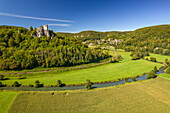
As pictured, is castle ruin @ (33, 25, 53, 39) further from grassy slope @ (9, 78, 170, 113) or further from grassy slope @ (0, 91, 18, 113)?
grassy slope @ (9, 78, 170, 113)

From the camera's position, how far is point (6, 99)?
31453 mm

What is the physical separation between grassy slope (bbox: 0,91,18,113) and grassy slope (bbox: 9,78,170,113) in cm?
156

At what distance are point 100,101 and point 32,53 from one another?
59.0 meters

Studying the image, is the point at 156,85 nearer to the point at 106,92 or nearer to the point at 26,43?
the point at 106,92

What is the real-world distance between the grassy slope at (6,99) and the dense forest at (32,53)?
83.8 feet

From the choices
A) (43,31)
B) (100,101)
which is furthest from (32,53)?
(100,101)

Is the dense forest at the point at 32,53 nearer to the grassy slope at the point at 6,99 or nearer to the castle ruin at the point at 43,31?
the castle ruin at the point at 43,31

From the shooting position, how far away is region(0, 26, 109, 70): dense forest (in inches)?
2336

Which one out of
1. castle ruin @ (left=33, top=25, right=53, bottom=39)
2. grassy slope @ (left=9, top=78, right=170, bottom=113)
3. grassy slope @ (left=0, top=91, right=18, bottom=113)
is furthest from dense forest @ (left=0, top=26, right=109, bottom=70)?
grassy slope @ (left=9, top=78, right=170, bottom=113)

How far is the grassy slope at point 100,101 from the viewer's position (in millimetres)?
26297

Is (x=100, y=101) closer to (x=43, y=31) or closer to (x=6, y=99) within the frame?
(x=6, y=99)

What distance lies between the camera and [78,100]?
30.6 m

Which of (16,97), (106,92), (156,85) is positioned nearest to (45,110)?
(16,97)

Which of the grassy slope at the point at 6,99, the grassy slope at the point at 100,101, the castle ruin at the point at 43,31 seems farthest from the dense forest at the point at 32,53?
the grassy slope at the point at 100,101
